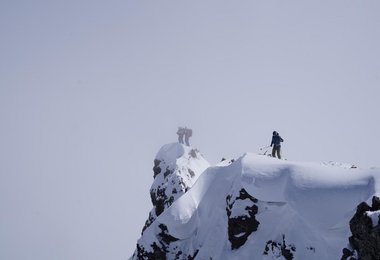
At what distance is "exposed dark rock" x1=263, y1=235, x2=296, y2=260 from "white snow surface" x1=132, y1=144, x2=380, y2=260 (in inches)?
9.3

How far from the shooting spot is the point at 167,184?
163 feet

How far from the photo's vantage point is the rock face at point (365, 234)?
18.4 meters

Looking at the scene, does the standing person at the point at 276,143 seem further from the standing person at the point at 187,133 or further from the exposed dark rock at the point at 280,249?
the standing person at the point at 187,133

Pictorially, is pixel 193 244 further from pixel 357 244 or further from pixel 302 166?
pixel 357 244

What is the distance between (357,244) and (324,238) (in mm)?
4160

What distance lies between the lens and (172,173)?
51.7 metres

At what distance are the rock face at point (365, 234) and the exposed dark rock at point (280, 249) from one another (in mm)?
4607

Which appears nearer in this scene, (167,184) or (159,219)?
(159,219)

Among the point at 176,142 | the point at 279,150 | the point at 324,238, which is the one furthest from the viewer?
the point at 176,142

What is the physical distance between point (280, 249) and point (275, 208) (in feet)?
11.7

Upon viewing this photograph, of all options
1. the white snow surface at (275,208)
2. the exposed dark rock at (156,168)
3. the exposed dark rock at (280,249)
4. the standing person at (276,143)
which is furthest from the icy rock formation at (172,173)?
the exposed dark rock at (280,249)

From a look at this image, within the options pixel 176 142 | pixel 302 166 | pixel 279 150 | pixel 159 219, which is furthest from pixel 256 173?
pixel 176 142

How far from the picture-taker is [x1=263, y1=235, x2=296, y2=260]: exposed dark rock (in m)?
24.7

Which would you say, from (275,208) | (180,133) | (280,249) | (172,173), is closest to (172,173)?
(172,173)
